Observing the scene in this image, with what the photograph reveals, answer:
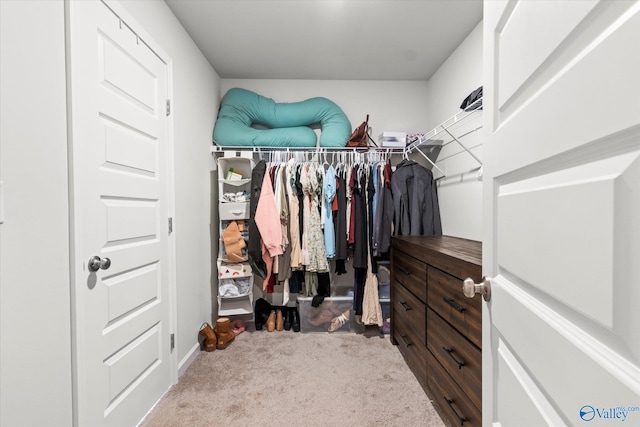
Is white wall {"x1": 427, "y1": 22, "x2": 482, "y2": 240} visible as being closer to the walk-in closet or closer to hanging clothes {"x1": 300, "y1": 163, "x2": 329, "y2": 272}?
the walk-in closet

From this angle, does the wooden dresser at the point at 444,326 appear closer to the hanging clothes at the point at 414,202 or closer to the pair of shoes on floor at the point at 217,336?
the hanging clothes at the point at 414,202

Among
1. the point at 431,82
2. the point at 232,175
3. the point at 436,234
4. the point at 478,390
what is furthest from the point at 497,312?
the point at 431,82

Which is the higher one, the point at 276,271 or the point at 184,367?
the point at 276,271

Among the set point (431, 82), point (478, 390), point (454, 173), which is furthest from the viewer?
point (431, 82)

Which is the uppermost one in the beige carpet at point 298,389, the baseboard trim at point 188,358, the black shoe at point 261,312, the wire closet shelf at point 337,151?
the wire closet shelf at point 337,151

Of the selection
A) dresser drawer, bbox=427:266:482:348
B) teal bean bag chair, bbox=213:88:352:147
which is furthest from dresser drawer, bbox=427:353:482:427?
teal bean bag chair, bbox=213:88:352:147

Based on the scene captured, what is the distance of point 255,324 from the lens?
2623 millimetres

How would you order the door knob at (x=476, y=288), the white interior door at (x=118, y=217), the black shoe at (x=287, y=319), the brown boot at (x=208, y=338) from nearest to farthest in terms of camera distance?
the door knob at (x=476, y=288), the white interior door at (x=118, y=217), the brown boot at (x=208, y=338), the black shoe at (x=287, y=319)

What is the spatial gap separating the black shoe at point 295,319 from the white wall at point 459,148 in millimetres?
1590

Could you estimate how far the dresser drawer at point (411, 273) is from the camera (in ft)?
5.52

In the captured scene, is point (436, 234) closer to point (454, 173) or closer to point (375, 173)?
point (454, 173)

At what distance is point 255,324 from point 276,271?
0.66 metres

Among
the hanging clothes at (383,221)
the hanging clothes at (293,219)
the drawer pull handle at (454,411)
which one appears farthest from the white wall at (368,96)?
the drawer pull handle at (454,411)

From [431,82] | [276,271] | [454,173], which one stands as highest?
[431,82]
